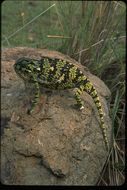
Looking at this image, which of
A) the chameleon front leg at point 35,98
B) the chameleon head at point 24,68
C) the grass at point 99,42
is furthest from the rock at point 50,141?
the grass at point 99,42

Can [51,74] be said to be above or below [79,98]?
above

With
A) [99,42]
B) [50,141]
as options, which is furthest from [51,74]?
[99,42]

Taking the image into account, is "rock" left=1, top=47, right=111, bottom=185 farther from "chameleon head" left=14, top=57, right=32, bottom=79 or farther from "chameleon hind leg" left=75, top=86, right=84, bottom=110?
"chameleon head" left=14, top=57, right=32, bottom=79

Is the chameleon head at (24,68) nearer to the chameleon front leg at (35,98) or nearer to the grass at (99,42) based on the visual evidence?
the chameleon front leg at (35,98)

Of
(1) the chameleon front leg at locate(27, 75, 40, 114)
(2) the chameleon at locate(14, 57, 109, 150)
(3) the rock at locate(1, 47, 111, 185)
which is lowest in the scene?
(3) the rock at locate(1, 47, 111, 185)

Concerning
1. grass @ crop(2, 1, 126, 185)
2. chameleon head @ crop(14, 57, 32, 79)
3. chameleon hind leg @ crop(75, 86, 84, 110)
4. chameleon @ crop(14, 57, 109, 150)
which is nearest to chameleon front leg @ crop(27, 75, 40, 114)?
chameleon @ crop(14, 57, 109, 150)

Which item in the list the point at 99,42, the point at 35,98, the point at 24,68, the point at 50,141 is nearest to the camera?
the point at 50,141

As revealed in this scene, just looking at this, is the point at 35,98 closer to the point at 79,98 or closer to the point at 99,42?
the point at 79,98

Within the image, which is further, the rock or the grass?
the grass

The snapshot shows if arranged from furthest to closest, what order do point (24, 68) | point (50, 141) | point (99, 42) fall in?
point (99, 42) < point (24, 68) < point (50, 141)

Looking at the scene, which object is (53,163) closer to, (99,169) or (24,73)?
(99,169)
